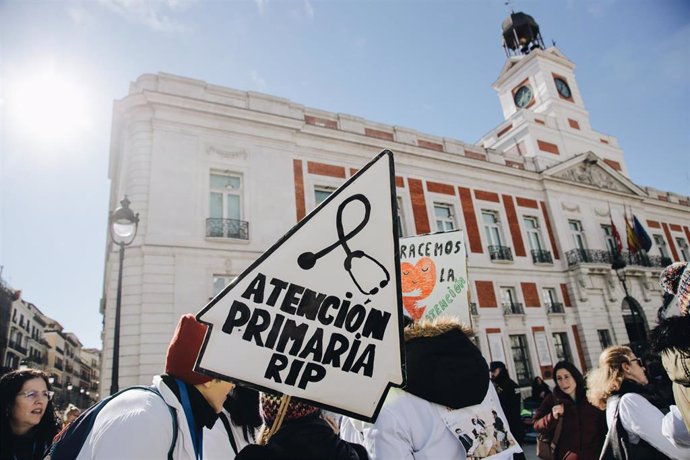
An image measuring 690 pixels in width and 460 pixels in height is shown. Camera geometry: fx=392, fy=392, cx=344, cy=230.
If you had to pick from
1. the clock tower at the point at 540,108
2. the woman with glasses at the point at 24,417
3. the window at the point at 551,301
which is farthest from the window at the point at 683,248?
the woman with glasses at the point at 24,417

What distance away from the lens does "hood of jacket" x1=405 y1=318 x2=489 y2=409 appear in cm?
211

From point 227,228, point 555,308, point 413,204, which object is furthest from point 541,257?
point 227,228

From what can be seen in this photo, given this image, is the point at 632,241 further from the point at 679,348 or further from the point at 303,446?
the point at 303,446

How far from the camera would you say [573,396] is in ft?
12.3

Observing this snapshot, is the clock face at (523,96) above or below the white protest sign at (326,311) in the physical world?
above

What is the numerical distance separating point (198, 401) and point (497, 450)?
162cm

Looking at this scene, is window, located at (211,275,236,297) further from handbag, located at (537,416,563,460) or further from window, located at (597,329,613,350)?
window, located at (597,329,613,350)

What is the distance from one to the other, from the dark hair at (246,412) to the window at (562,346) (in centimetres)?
1865

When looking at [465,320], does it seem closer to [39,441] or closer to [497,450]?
[497,450]

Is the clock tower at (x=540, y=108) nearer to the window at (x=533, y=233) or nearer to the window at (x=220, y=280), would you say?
the window at (x=533, y=233)

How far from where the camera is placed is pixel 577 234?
21656mm

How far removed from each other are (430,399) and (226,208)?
12.3 metres

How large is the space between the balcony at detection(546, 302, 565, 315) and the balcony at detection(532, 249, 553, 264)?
2.09m

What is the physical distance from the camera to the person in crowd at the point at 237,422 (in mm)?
2649
